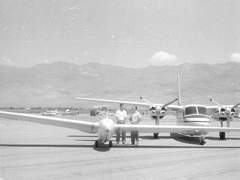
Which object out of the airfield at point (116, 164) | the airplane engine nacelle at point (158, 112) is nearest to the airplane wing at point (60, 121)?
the airfield at point (116, 164)

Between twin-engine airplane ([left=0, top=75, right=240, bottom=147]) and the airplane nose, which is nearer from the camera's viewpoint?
twin-engine airplane ([left=0, top=75, right=240, bottom=147])

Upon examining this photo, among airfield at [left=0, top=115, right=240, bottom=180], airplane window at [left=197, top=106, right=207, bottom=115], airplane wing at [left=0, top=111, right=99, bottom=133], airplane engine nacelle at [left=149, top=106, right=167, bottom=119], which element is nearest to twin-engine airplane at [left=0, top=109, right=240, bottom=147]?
airplane wing at [left=0, top=111, right=99, bottom=133]

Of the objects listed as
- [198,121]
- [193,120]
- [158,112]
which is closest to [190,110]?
[193,120]

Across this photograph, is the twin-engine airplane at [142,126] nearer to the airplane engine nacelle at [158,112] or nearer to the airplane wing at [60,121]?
the airplane wing at [60,121]

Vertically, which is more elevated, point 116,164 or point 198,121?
point 198,121

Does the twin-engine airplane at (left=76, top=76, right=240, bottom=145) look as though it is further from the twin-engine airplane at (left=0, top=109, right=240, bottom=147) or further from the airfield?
the airfield

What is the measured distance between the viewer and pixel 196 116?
66.3 ft

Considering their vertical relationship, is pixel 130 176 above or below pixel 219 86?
below

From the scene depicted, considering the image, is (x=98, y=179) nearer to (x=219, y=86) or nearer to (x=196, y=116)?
(x=196, y=116)

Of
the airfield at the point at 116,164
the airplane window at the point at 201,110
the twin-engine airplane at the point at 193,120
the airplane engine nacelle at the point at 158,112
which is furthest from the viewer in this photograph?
the airplane engine nacelle at the point at 158,112

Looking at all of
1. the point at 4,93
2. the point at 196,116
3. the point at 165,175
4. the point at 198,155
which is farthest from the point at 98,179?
the point at 4,93

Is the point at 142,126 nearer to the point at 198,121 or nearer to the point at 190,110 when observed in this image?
the point at 198,121

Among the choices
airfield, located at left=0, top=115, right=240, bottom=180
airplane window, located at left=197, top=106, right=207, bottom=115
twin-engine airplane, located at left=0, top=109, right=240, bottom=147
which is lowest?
airfield, located at left=0, top=115, right=240, bottom=180

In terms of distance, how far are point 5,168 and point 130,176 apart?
14.7 ft
